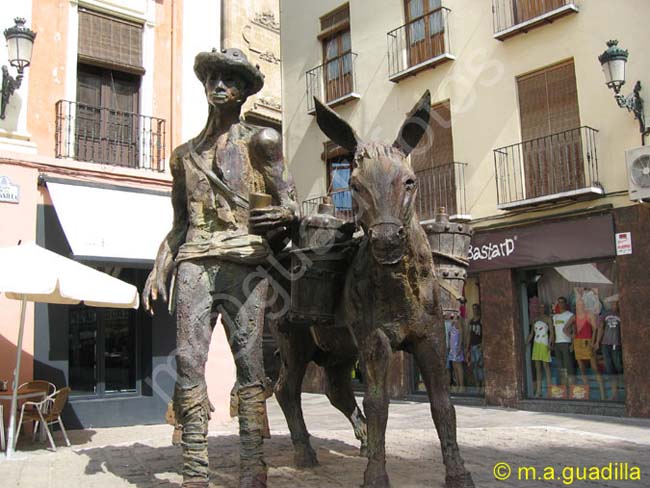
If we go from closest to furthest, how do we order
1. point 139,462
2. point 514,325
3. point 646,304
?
point 139,462 < point 646,304 < point 514,325

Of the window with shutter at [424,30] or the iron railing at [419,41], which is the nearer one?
the iron railing at [419,41]

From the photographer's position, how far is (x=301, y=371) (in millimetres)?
5645

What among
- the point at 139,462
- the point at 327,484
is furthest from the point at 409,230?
the point at 139,462

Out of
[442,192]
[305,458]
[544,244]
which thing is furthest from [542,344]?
A: [305,458]

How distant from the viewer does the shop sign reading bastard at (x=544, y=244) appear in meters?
11.2

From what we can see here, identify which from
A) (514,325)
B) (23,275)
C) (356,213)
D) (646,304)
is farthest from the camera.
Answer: (514,325)

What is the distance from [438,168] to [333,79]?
4.75 metres

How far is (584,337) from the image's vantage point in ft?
38.6

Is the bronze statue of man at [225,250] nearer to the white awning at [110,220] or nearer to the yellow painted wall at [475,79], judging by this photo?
the white awning at [110,220]

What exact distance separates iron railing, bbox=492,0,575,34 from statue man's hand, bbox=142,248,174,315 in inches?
418

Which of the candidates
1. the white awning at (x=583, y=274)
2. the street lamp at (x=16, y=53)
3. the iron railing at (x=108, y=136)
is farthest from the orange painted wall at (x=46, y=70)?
the white awning at (x=583, y=274)

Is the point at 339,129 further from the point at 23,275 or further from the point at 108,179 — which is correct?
the point at 108,179

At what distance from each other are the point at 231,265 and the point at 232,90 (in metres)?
1.13

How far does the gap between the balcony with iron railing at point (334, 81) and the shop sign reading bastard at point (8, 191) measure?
8716mm
